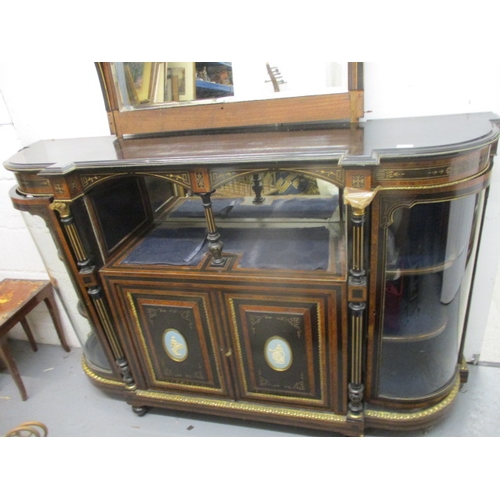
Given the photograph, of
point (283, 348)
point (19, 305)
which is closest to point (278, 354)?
point (283, 348)

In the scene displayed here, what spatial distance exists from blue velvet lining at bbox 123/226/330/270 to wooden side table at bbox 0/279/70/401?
80 cm

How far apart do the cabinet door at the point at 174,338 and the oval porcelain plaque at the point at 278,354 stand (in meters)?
0.19

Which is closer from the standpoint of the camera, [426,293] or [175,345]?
[426,293]

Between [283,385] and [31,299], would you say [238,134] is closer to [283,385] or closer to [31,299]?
[283,385]

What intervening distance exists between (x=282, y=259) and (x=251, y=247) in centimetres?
14

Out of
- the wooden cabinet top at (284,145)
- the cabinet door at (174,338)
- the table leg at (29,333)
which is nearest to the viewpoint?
the wooden cabinet top at (284,145)

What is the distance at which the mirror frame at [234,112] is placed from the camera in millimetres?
1292

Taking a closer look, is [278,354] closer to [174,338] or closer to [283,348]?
[283,348]

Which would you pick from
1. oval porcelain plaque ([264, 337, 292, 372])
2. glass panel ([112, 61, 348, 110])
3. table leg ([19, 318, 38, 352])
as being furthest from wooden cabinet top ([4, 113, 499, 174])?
table leg ([19, 318, 38, 352])

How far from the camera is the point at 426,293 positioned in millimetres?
1276

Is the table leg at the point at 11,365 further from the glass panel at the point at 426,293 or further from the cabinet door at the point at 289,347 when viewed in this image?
the glass panel at the point at 426,293

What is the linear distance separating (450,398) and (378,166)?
0.97 meters

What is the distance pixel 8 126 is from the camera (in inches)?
65.1

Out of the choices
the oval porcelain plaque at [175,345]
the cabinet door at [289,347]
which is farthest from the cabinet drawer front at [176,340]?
the cabinet door at [289,347]
